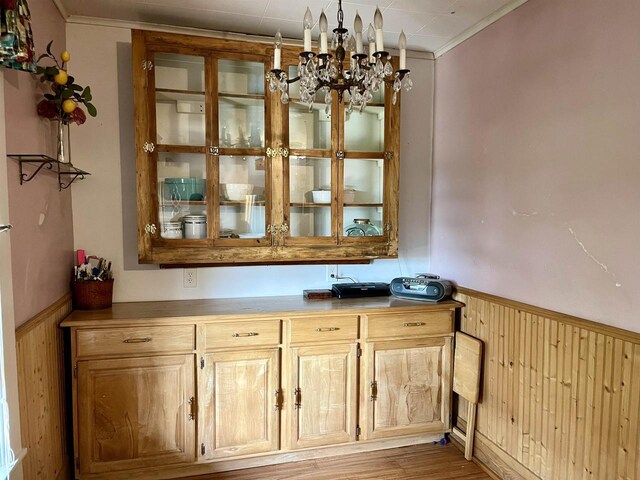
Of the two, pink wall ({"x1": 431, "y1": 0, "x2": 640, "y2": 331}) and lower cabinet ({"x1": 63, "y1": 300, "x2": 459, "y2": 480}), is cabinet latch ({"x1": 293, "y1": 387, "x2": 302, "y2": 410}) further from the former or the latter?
pink wall ({"x1": 431, "y1": 0, "x2": 640, "y2": 331})

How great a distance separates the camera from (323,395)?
2406mm

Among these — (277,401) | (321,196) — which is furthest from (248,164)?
(277,401)

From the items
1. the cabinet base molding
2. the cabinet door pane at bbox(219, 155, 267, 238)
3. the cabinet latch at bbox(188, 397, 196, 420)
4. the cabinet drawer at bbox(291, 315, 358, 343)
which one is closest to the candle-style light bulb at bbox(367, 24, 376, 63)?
the cabinet door pane at bbox(219, 155, 267, 238)

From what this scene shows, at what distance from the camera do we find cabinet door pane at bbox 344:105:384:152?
2.59 m

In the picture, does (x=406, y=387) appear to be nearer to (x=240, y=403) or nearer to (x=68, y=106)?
(x=240, y=403)

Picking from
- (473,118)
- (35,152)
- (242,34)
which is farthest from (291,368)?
(242,34)

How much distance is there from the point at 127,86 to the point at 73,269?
109cm

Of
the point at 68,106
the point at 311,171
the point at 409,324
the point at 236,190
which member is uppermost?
the point at 68,106

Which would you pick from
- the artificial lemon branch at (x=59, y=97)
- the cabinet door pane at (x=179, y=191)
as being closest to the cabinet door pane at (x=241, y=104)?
the cabinet door pane at (x=179, y=191)

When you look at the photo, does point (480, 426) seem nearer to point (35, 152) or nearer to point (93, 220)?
point (93, 220)

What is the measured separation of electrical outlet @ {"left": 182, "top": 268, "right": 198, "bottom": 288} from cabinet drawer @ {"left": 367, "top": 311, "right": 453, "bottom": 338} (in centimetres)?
108

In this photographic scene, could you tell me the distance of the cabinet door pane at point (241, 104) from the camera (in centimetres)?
240

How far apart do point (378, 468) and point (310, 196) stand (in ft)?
5.23

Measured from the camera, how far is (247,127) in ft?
8.05
